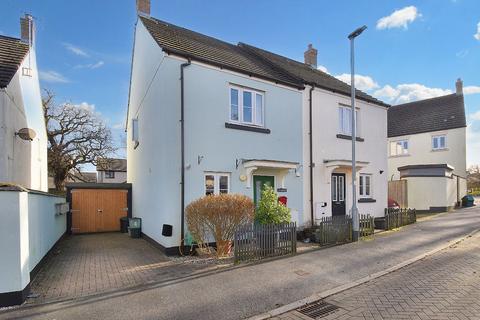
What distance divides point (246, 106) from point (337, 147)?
5.33m

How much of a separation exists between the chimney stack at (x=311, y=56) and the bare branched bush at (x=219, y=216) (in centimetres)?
1351

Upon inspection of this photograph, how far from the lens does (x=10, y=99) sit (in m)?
9.50

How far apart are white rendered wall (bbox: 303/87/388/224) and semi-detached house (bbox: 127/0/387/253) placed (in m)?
0.05

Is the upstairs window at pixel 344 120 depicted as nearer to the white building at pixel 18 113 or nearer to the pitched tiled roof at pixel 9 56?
the white building at pixel 18 113

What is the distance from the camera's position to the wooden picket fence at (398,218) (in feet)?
45.5

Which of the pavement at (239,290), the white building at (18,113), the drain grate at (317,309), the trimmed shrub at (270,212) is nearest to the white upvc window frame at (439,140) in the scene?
the pavement at (239,290)

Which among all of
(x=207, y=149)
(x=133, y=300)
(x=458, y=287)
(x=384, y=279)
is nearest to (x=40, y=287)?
(x=133, y=300)

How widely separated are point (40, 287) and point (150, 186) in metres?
6.10

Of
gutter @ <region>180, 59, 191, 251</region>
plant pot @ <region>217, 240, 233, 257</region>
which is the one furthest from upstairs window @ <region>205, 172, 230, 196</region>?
plant pot @ <region>217, 240, 233, 257</region>

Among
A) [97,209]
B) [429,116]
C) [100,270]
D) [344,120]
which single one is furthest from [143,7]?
[429,116]

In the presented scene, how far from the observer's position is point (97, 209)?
1633 cm

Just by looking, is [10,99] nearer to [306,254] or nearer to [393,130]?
[306,254]

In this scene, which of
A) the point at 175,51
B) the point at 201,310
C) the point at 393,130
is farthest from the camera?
the point at 393,130

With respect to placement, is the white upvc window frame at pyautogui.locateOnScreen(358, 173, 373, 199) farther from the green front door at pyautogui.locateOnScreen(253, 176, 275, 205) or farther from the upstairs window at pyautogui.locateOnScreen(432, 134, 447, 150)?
the upstairs window at pyautogui.locateOnScreen(432, 134, 447, 150)
